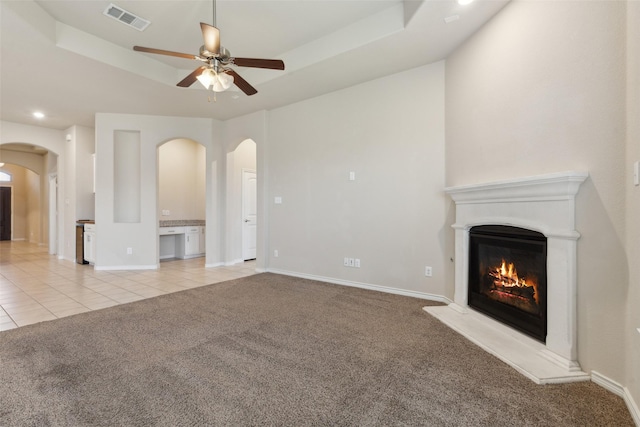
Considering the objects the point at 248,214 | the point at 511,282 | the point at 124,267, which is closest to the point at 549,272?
the point at 511,282

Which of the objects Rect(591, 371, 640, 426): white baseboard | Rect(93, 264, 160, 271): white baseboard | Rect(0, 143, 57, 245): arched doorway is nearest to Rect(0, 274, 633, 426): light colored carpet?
Rect(591, 371, 640, 426): white baseboard

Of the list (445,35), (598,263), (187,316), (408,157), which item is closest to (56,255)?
(187,316)

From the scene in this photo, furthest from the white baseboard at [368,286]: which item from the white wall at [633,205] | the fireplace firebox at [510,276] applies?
the white wall at [633,205]

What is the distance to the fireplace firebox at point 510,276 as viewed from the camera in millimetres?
2242

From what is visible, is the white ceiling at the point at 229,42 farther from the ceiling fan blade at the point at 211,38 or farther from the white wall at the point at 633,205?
the white wall at the point at 633,205

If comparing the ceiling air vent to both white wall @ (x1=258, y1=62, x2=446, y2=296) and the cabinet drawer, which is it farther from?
the cabinet drawer

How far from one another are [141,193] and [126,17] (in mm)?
3346

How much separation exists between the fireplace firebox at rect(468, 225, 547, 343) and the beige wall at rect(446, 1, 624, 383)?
304mm

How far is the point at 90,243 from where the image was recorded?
5.71 m

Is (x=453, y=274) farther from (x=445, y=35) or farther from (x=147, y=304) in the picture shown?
(x=147, y=304)

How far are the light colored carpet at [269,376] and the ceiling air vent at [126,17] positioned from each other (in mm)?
3095

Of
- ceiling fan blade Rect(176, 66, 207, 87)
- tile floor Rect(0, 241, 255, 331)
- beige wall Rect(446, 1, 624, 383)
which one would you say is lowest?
tile floor Rect(0, 241, 255, 331)

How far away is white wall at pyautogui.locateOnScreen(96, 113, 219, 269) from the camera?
5.46 m

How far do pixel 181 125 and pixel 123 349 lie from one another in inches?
180
